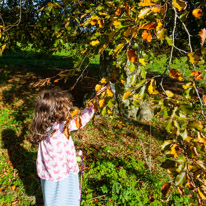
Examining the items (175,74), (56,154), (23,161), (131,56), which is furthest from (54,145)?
(23,161)

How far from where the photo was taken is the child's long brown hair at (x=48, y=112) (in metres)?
1.99

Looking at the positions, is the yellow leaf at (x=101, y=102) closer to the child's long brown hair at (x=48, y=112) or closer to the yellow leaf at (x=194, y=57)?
the yellow leaf at (x=194, y=57)

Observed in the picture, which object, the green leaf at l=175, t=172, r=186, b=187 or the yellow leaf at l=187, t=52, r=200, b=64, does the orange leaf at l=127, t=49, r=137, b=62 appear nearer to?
the yellow leaf at l=187, t=52, r=200, b=64

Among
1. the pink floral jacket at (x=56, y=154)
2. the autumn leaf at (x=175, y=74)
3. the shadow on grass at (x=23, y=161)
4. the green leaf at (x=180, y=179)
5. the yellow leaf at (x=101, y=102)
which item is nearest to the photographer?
the green leaf at (x=180, y=179)

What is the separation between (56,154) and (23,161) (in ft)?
6.40

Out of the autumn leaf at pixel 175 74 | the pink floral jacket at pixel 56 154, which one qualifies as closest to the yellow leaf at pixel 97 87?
the autumn leaf at pixel 175 74

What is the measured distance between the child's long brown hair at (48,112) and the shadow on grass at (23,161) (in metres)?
1.35

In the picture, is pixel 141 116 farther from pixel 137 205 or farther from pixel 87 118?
pixel 87 118

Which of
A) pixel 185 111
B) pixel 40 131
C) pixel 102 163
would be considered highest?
pixel 185 111

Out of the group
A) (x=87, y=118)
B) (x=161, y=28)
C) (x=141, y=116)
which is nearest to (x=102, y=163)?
(x=87, y=118)

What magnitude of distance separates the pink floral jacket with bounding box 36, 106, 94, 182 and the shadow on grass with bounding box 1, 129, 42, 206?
3.55 ft

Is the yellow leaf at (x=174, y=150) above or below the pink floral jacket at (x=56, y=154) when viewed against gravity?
above

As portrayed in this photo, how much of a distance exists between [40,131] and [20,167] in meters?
1.79

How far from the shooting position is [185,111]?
857mm
